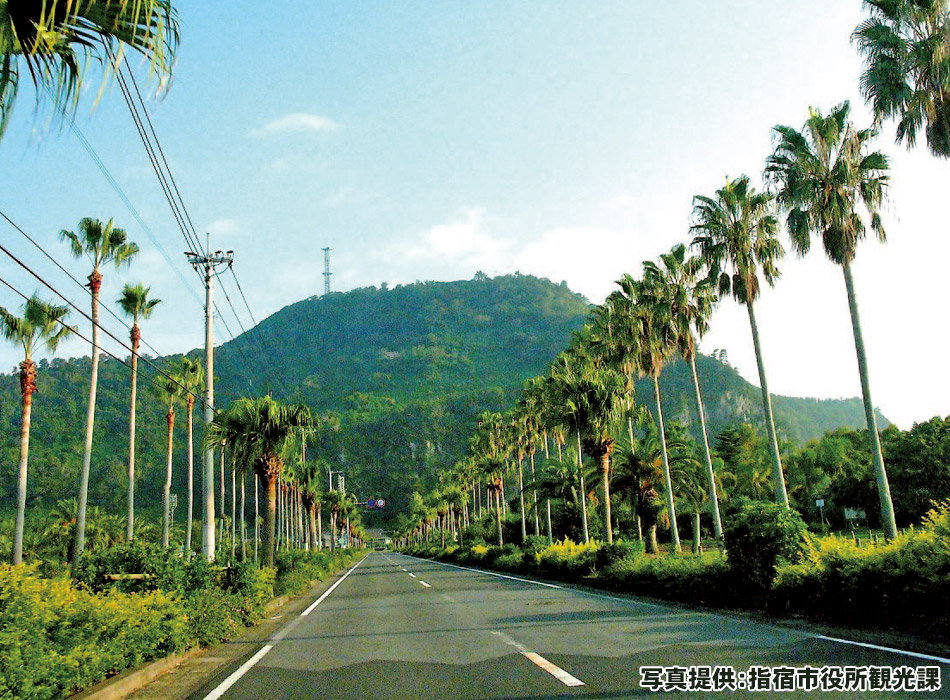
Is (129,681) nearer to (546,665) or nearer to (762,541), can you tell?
(546,665)

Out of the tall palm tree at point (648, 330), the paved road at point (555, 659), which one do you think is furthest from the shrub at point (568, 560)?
the paved road at point (555, 659)

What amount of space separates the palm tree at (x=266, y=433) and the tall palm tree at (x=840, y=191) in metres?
19.4

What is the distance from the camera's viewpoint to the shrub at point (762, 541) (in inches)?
595

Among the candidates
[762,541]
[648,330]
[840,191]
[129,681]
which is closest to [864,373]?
[840,191]

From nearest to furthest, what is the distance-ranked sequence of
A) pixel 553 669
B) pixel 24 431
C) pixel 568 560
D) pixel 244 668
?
pixel 553 669 < pixel 244 668 < pixel 24 431 < pixel 568 560

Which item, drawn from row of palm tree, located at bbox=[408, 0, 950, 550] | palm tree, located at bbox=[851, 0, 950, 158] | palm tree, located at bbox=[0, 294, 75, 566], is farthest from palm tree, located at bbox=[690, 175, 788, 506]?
palm tree, located at bbox=[0, 294, 75, 566]

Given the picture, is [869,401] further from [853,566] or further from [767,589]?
[853,566]

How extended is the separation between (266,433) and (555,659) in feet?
62.0

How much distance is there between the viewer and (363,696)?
25.6 feet

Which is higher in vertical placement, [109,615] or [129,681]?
[109,615]

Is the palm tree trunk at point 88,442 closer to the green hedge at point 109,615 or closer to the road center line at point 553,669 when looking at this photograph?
the green hedge at point 109,615

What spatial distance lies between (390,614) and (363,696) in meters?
10.4

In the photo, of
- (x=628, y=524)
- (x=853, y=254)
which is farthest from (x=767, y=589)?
(x=628, y=524)

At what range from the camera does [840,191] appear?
80.8 feet
